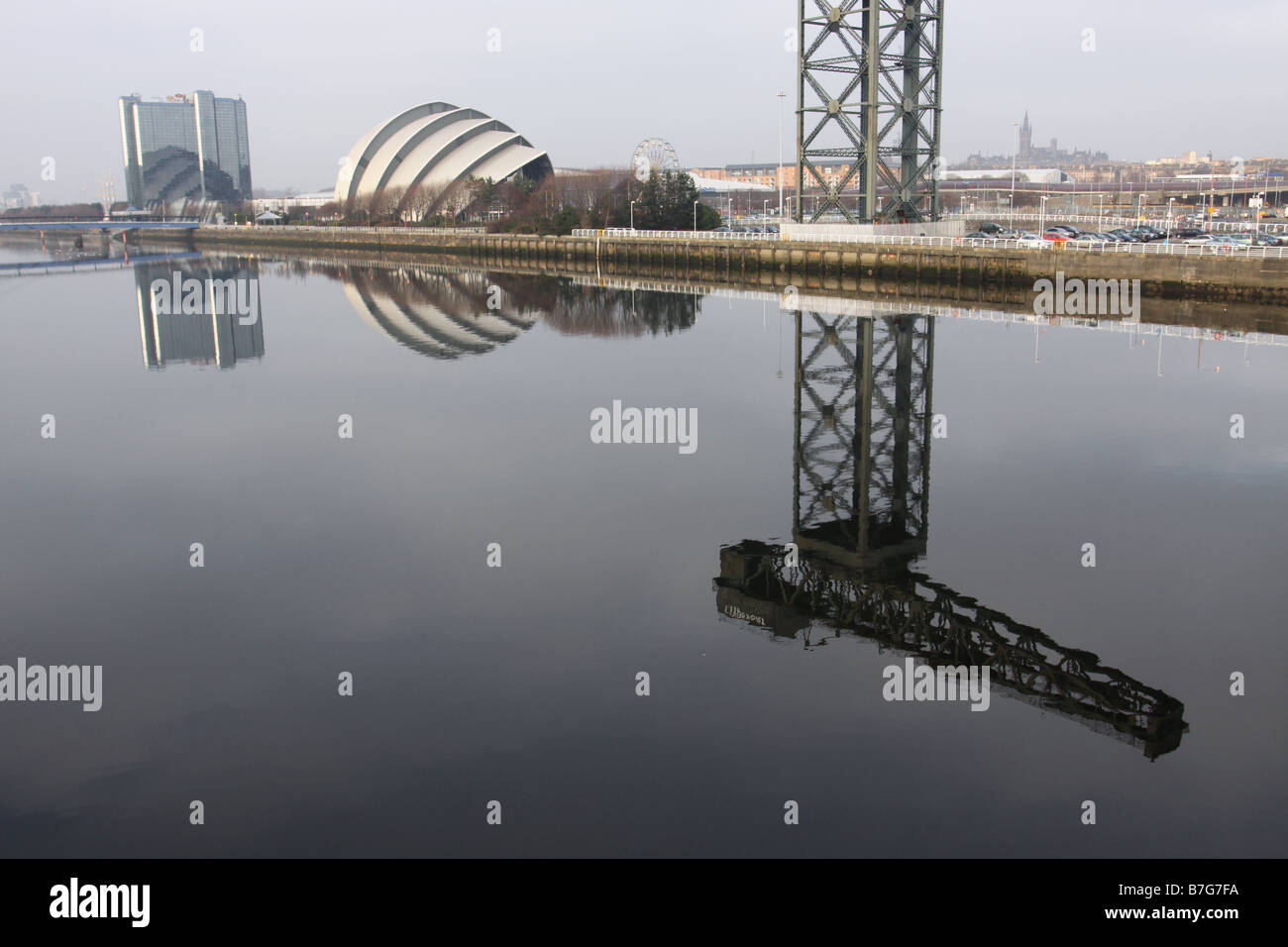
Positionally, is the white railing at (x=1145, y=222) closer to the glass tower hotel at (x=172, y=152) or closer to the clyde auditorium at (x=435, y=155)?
the clyde auditorium at (x=435, y=155)

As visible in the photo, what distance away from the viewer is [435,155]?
3413 inches

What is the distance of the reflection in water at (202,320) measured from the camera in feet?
90.8

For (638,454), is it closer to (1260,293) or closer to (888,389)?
(888,389)

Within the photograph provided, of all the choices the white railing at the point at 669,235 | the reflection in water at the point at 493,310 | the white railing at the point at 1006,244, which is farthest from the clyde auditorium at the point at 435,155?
the reflection in water at the point at 493,310

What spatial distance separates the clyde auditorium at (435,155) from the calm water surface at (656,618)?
67645mm

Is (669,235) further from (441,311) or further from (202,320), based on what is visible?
(202,320)

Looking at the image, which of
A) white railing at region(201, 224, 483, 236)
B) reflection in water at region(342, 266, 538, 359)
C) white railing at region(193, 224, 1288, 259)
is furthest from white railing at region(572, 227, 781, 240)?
white railing at region(201, 224, 483, 236)

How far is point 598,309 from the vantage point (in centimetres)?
3638

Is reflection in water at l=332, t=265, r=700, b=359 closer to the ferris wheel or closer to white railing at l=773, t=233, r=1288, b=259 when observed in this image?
white railing at l=773, t=233, r=1288, b=259

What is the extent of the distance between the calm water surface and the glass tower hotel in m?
141

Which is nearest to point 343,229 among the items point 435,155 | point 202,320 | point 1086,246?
point 435,155

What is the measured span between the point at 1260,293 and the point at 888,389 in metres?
16.5

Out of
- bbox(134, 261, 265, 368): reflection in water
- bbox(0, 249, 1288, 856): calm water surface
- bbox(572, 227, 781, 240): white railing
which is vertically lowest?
bbox(0, 249, 1288, 856): calm water surface

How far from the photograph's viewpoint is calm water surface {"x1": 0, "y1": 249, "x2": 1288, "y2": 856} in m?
6.92
